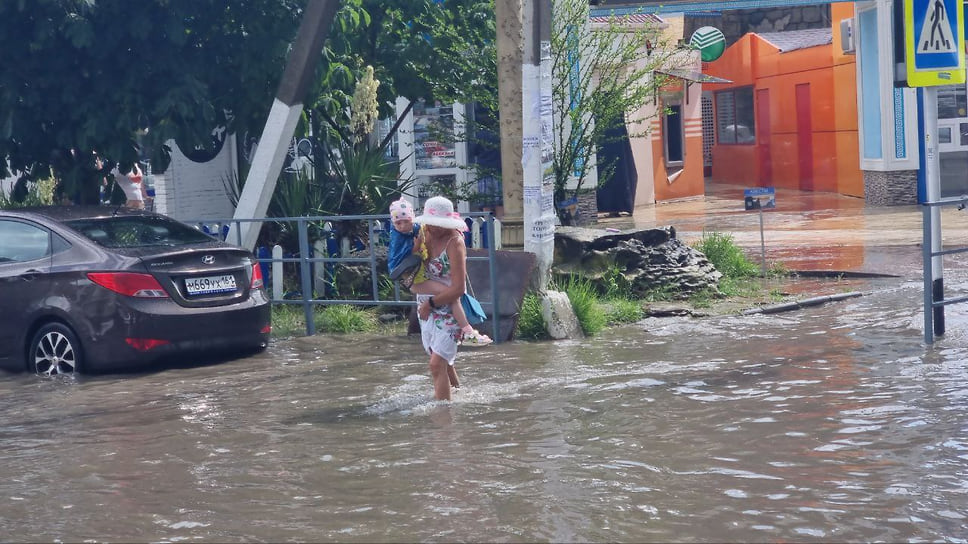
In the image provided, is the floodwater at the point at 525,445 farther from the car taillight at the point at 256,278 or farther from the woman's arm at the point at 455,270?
the woman's arm at the point at 455,270

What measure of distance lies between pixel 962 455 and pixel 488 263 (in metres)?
5.75

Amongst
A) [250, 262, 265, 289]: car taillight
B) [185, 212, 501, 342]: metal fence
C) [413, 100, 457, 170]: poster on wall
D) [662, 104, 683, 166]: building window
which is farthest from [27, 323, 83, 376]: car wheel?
[662, 104, 683, 166]: building window

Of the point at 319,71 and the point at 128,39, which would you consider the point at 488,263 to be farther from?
the point at 128,39

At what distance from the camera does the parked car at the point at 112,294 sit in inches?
397

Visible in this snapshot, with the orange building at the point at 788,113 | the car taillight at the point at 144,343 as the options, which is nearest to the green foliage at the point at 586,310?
the car taillight at the point at 144,343

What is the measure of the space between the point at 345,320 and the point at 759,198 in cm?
506

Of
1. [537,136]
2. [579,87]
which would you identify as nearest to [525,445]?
[537,136]

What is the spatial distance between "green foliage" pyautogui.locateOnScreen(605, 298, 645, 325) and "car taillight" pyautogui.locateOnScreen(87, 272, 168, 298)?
4.14 metres

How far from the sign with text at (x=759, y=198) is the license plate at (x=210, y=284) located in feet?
20.3

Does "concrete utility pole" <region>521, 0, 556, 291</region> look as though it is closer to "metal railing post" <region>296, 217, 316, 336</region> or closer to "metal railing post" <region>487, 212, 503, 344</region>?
"metal railing post" <region>487, 212, 503, 344</region>

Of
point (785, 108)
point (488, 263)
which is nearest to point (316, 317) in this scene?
point (488, 263)

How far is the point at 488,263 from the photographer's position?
1166 cm

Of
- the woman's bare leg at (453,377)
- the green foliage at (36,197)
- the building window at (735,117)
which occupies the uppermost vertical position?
the building window at (735,117)

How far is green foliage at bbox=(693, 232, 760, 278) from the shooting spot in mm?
14148
